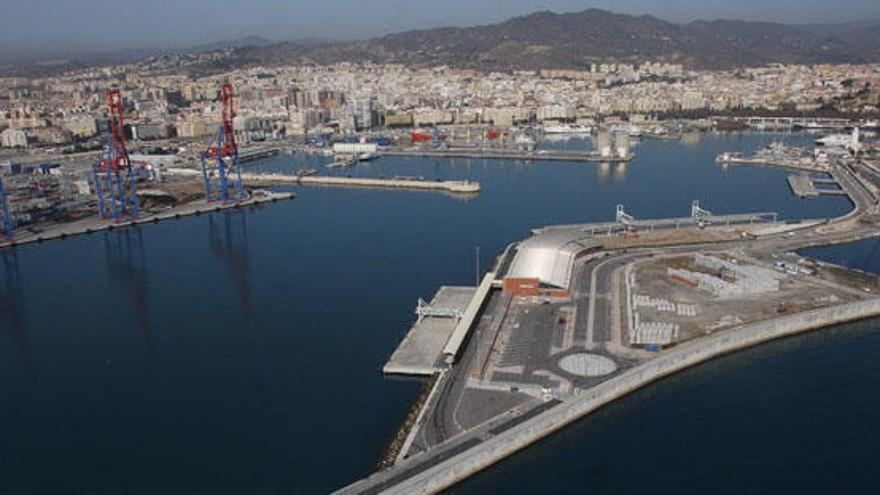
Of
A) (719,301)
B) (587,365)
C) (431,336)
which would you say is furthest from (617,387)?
(719,301)

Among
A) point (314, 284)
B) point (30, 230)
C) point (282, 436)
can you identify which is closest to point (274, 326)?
point (314, 284)

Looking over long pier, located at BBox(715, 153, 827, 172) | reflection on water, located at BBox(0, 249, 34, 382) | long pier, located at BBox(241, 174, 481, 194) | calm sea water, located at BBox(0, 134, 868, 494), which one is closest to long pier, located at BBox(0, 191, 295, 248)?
calm sea water, located at BBox(0, 134, 868, 494)

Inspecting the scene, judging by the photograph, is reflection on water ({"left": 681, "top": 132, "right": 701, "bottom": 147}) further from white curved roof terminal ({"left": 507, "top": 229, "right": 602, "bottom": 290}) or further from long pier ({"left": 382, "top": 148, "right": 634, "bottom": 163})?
white curved roof terminal ({"left": 507, "top": 229, "right": 602, "bottom": 290})

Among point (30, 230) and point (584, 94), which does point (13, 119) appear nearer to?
point (30, 230)

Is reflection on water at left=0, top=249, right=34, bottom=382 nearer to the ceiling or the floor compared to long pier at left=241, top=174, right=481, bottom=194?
Answer: nearer to the floor

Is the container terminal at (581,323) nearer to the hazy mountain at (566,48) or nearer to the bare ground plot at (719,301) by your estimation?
the bare ground plot at (719,301)

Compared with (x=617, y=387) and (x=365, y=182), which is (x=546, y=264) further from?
(x=365, y=182)
